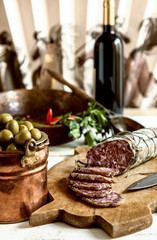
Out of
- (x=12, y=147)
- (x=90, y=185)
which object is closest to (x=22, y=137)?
(x=12, y=147)

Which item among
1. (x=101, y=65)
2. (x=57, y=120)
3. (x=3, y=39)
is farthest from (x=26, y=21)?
(x=57, y=120)

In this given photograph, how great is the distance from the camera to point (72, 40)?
9.15 feet

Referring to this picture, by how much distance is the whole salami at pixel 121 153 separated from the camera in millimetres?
1456

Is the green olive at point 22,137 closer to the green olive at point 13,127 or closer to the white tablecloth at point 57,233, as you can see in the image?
the green olive at point 13,127

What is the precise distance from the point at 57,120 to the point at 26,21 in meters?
1.21

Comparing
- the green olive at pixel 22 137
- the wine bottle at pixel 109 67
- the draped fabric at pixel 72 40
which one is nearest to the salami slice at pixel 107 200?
the green olive at pixel 22 137

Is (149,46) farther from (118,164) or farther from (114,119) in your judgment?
(118,164)

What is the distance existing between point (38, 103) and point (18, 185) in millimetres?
1172

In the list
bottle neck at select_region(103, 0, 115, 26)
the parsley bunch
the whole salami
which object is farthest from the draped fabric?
the whole salami

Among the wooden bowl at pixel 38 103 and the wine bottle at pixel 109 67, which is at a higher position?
the wine bottle at pixel 109 67

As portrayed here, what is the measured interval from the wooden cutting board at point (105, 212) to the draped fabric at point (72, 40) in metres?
1.50

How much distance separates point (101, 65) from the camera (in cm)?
213

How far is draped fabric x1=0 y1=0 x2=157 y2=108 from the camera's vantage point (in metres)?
2.67

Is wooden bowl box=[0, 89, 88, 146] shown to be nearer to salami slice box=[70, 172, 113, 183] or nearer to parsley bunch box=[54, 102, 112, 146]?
parsley bunch box=[54, 102, 112, 146]
